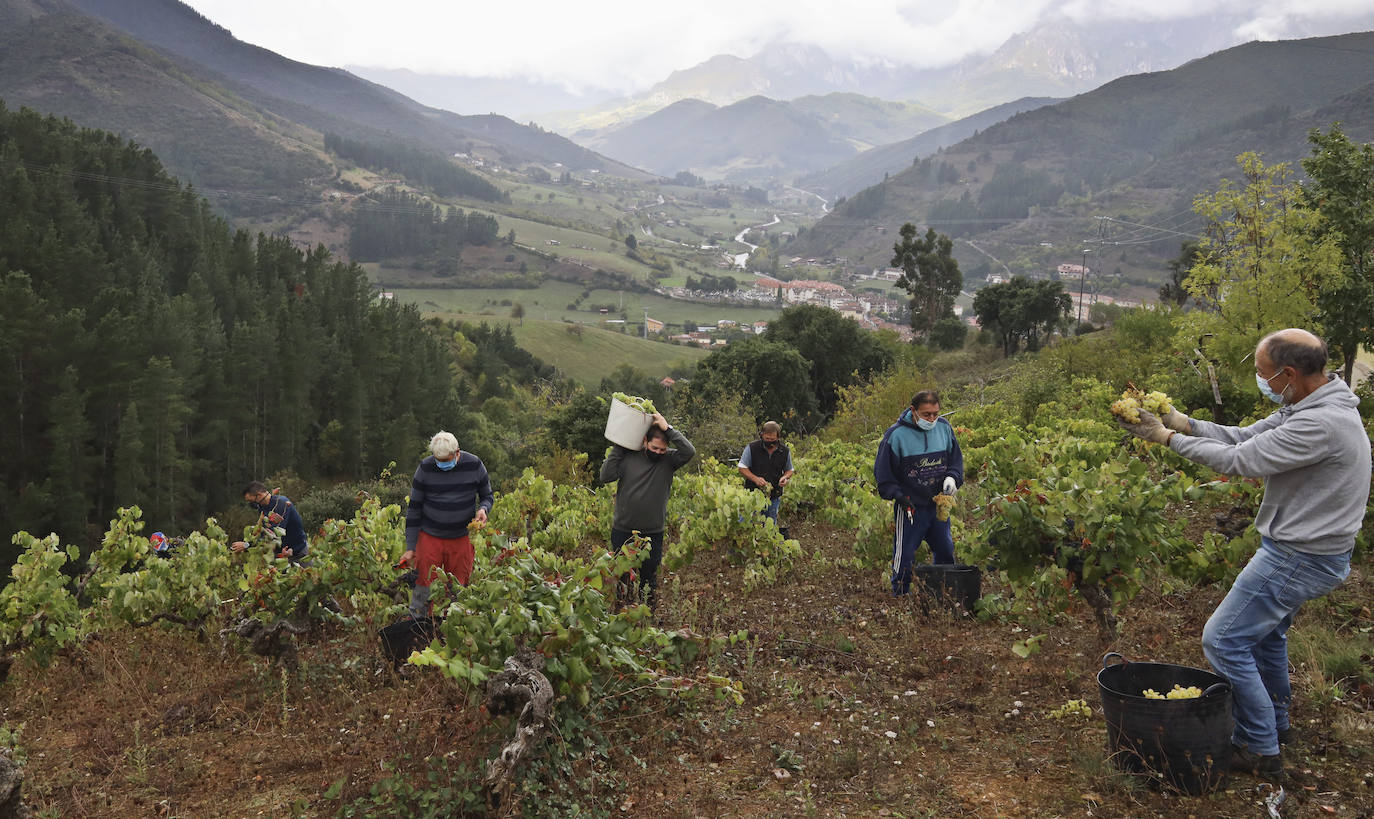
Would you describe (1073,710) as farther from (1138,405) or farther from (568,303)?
(568,303)

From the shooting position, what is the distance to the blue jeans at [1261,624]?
394 centimetres

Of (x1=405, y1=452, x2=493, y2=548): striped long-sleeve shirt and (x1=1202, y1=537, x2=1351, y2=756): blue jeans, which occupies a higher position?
(x1=1202, y1=537, x2=1351, y2=756): blue jeans

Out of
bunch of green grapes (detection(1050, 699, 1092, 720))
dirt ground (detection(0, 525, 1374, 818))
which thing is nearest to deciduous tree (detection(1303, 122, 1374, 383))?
dirt ground (detection(0, 525, 1374, 818))

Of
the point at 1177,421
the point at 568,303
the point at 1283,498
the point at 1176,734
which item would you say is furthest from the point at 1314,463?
the point at 568,303

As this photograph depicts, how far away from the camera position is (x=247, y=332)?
53.3 m

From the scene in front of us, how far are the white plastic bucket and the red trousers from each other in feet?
5.53

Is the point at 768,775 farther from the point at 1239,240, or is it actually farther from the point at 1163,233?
the point at 1163,233

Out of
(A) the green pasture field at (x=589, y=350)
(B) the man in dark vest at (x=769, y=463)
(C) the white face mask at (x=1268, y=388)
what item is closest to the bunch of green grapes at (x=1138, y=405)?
(C) the white face mask at (x=1268, y=388)

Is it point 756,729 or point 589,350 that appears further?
point 589,350

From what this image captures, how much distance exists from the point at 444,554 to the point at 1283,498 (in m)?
6.19

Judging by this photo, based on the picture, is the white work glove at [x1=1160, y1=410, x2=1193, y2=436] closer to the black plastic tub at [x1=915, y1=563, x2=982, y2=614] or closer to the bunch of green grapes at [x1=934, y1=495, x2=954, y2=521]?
the bunch of green grapes at [x1=934, y1=495, x2=954, y2=521]

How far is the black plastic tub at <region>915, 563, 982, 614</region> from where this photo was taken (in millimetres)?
7254

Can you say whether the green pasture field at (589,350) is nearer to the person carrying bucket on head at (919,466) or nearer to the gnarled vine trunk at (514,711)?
the person carrying bucket on head at (919,466)

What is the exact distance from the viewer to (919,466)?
24.6 feet
